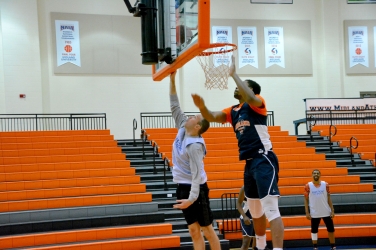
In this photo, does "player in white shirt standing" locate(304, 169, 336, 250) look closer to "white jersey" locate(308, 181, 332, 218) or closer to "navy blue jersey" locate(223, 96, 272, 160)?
"white jersey" locate(308, 181, 332, 218)

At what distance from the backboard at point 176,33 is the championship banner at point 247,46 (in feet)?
49.7

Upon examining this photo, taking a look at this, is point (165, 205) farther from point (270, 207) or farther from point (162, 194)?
point (270, 207)

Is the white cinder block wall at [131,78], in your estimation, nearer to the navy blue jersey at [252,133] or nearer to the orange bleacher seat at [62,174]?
the orange bleacher seat at [62,174]

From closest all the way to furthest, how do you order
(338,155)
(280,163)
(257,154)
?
(257,154)
(280,163)
(338,155)

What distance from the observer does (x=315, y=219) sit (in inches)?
379

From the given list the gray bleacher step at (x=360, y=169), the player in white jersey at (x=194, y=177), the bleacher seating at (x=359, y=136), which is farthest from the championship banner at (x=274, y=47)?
the player in white jersey at (x=194, y=177)

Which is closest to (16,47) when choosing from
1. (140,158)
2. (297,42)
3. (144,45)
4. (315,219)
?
(140,158)

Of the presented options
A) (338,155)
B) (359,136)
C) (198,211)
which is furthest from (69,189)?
(359,136)

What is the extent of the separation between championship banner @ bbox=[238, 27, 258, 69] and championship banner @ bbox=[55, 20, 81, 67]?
6.38 meters

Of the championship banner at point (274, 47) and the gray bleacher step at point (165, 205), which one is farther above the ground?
the championship banner at point (274, 47)

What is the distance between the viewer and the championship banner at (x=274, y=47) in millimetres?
21109

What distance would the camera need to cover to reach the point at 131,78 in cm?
1983

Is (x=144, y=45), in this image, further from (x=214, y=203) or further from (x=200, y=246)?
(x=214, y=203)

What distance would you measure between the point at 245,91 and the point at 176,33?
1392mm
